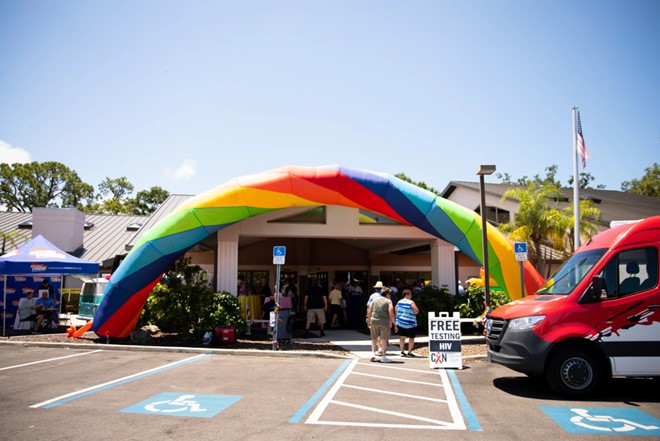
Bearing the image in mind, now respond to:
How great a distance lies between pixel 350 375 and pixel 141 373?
12.7ft

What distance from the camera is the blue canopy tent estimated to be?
585 inches

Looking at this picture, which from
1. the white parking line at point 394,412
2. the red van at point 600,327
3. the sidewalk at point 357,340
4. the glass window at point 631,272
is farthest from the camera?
the sidewalk at point 357,340

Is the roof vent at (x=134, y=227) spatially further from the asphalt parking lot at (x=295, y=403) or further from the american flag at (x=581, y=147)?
the american flag at (x=581, y=147)

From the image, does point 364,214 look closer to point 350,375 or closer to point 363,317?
point 363,317

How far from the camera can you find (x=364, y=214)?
16.0 meters

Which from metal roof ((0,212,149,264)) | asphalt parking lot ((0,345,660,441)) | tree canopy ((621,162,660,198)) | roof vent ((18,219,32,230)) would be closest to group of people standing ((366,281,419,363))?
asphalt parking lot ((0,345,660,441))

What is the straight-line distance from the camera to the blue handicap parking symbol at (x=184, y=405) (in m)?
6.22

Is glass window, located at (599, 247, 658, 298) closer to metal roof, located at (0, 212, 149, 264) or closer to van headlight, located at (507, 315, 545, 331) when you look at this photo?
van headlight, located at (507, 315, 545, 331)

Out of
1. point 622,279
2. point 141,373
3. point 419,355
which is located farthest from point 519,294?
point 141,373

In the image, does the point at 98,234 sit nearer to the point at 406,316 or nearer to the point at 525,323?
the point at 406,316

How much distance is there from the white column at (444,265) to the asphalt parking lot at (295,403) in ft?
20.0

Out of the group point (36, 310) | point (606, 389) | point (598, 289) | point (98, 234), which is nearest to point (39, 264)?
point (36, 310)

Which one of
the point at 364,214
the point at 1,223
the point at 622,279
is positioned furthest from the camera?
the point at 1,223

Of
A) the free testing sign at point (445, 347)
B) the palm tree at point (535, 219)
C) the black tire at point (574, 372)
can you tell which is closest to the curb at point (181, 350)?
the free testing sign at point (445, 347)
